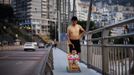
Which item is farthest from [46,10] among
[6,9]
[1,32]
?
[1,32]

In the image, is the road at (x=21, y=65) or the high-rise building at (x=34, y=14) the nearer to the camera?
the road at (x=21, y=65)

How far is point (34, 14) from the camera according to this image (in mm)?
138125

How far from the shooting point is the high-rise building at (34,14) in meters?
119

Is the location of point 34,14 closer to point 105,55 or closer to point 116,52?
point 105,55

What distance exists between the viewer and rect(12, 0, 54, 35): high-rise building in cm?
11881

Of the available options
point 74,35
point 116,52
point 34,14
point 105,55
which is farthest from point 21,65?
point 34,14

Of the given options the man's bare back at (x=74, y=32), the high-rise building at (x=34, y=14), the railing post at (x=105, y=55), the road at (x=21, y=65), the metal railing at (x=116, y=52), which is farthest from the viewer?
the high-rise building at (x=34, y=14)

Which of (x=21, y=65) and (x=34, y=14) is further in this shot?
(x=34, y=14)

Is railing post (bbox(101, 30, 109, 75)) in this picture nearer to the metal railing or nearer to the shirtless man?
the metal railing

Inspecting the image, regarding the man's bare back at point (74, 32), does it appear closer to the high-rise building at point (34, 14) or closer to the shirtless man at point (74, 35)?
the shirtless man at point (74, 35)

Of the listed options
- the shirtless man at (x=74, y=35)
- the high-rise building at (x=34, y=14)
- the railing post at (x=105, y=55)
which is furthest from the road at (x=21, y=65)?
the high-rise building at (x=34, y=14)

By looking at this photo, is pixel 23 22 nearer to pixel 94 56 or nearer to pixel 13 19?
pixel 13 19

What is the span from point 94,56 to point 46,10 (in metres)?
127

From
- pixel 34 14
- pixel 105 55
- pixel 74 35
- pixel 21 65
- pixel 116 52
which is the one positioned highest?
pixel 34 14
